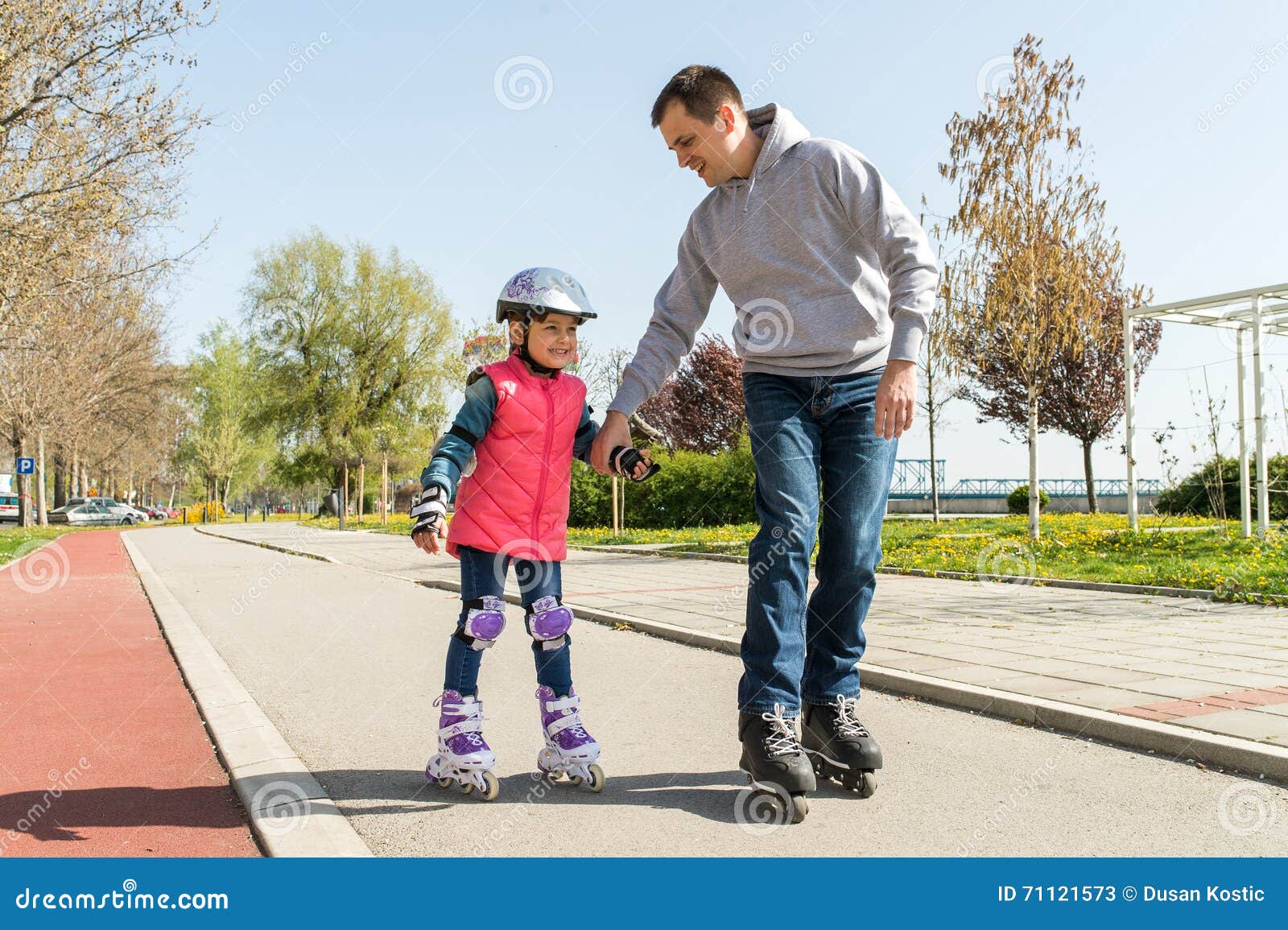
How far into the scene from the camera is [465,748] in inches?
130

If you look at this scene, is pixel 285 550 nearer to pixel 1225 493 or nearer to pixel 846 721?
pixel 1225 493

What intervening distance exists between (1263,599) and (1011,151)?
999 centimetres

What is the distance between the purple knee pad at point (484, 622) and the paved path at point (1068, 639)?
255cm

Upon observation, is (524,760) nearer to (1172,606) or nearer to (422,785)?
(422,785)

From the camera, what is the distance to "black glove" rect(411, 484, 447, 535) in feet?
10.1

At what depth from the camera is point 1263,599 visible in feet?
27.5

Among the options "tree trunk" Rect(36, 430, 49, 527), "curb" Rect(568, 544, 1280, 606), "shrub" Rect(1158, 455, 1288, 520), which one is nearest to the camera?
"curb" Rect(568, 544, 1280, 606)

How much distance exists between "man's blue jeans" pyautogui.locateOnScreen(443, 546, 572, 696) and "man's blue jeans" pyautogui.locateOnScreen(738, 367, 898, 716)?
625 mm

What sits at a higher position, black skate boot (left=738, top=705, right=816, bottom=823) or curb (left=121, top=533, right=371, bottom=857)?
black skate boot (left=738, top=705, right=816, bottom=823)

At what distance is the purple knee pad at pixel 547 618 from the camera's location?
11.1ft

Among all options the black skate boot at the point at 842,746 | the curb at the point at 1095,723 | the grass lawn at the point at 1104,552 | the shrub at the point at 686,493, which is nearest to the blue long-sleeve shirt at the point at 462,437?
the black skate boot at the point at 842,746

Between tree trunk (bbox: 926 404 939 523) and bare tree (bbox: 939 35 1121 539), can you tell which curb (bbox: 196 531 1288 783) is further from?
tree trunk (bbox: 926 404 939 523)

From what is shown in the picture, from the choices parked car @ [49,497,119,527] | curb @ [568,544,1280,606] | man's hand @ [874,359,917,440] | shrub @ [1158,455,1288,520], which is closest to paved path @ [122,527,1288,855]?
man's hand @ [874,359,917,440]

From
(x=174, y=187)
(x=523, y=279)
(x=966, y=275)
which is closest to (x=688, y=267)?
(x=523, y=279)
